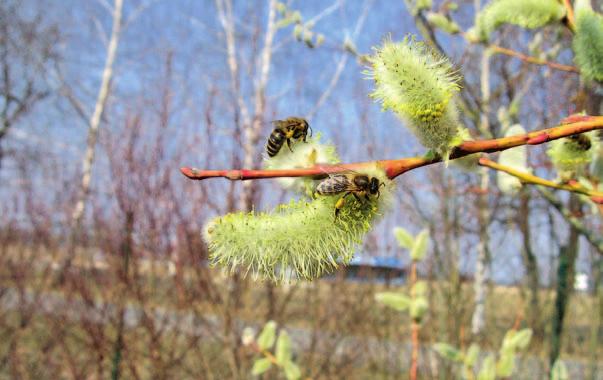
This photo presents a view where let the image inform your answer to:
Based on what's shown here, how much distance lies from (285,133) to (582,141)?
1.55ft

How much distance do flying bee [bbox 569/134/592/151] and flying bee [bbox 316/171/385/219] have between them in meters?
0.44

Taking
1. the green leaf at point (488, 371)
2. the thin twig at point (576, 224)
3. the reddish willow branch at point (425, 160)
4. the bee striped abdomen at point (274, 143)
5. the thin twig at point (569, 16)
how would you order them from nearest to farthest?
the reddish willow branch at point (425, 160) < the bee striped abdomen at point (274, 143) < the thin twig at point (569, 16) < the thin twig at point (576, 224) < the green leaf at point (488, 371)

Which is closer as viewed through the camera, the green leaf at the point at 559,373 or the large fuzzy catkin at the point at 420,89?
the large fuzzy catkin at the point at 420,89

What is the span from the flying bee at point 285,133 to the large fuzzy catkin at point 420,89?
19cm

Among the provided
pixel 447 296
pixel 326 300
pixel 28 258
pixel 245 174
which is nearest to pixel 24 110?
pixel 28 258

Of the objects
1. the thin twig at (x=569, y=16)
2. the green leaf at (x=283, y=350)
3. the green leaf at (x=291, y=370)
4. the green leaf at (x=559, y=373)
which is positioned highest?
the thin twig at (x=569, y=16)

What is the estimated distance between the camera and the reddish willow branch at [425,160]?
543 millimetres

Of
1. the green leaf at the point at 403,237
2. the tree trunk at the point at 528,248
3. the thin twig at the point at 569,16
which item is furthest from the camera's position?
the tree trunk at the point at 528,248

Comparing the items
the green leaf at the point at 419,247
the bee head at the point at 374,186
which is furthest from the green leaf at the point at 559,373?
the bee head at the point at 374,186

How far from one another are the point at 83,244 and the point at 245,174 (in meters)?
4.44

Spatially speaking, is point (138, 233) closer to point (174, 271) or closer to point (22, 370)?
point (174, 271)

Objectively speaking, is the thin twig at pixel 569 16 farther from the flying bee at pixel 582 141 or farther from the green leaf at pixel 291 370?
the green leaf at pixel 291 370

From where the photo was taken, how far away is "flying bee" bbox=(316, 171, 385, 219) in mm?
589

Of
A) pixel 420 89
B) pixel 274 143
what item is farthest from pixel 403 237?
pixel 420 89
